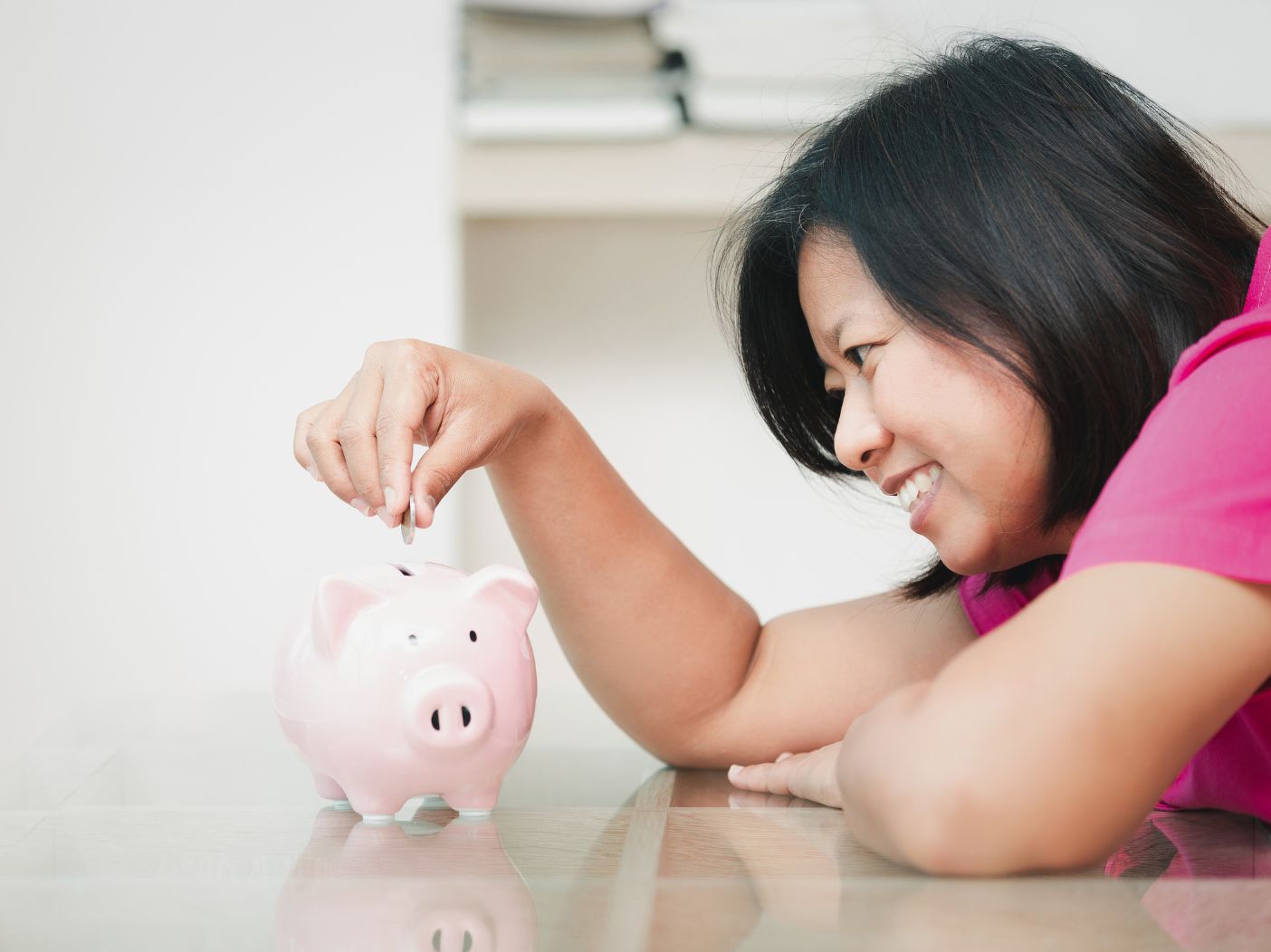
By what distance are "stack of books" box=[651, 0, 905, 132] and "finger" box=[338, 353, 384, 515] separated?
82 centimetres

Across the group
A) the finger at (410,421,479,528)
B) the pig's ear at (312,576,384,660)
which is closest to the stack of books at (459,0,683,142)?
the finger at (410,421,479,528)

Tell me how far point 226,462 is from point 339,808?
119 centimetres

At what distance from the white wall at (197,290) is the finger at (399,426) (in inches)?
43.0

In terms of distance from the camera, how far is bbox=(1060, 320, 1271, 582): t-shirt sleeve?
50 cm

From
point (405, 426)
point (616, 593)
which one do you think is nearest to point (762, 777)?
point (616, 593)

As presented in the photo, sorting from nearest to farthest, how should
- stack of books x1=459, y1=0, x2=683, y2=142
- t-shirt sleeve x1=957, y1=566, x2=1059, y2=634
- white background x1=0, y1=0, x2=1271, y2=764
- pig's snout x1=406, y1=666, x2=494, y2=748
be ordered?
pig's snout x1=406, y1=666, x2=494, y2=748 → t-shirt sleeve x1=957, y1=566, x2=1059, y2=634 → stack of books x1=459, y1=0, x2=683, y2=142 → white background x1=0, y1=0, x2=1271, y2=764

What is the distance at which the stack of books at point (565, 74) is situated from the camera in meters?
1.40

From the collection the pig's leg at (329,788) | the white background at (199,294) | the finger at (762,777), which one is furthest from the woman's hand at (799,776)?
the white background at (199,294)

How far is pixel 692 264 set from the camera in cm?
179

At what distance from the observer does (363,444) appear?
0.66 m

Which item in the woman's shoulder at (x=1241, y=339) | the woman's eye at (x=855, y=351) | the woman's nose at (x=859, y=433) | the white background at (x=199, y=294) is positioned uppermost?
the woman's shoulder at (x=1241, y=339)

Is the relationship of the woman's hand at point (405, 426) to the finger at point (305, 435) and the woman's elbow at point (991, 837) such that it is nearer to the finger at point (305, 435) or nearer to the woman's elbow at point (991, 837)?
the finger at point (305, 435)

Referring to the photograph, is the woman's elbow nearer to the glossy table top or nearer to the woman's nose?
the glossy table top

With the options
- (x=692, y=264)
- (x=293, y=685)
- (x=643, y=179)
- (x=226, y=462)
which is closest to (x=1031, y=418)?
(x=293, y=685)
